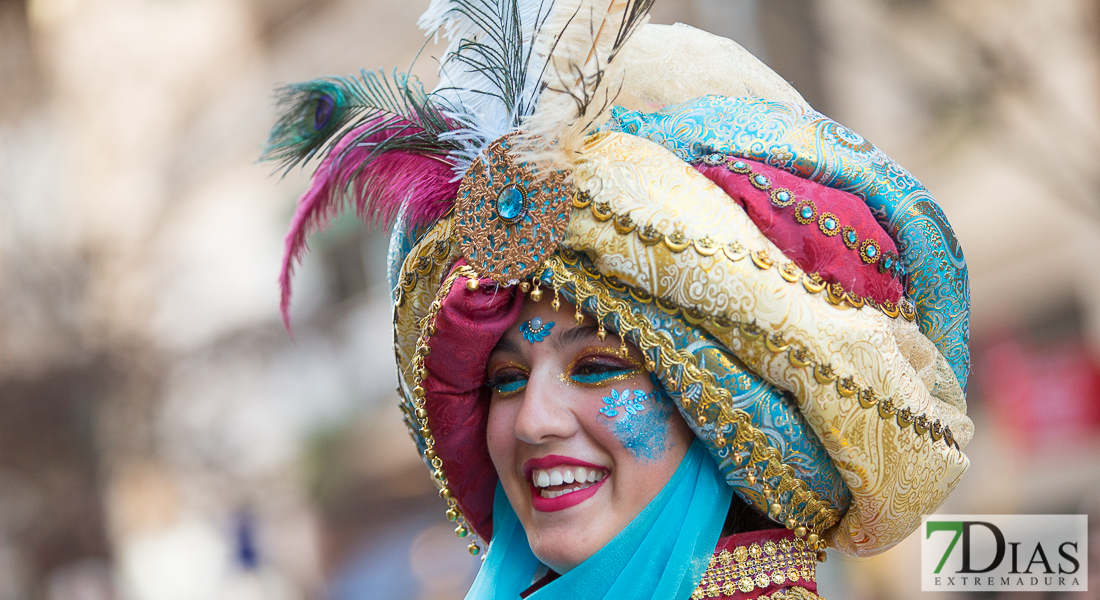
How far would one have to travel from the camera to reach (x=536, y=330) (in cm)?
239

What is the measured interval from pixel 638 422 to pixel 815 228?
0.61m

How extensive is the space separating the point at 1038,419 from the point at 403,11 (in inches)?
447

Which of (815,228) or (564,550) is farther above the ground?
(815,228)

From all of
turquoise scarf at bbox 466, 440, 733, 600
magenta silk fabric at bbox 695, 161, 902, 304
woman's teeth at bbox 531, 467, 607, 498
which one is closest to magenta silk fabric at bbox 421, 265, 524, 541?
woman's teeth at bbox 531, 467, 607, 498

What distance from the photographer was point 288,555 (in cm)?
1541

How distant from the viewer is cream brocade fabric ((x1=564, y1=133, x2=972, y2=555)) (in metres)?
2.21

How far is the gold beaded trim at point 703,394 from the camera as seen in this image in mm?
2254

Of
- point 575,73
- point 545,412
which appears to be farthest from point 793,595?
point 575,73

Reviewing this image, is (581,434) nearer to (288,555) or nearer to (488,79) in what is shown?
(488,79)

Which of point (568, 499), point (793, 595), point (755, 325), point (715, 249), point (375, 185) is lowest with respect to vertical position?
point (793, 595)

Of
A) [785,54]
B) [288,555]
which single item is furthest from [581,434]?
[288,555]

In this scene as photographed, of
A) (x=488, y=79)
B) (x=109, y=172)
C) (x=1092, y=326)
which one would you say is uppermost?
(x=109, y=172)

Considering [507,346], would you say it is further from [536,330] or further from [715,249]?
[715,249]

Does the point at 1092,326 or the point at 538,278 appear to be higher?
the point at 1092,326
